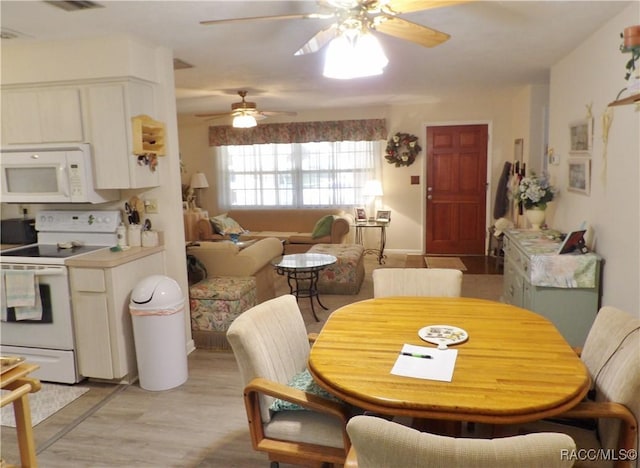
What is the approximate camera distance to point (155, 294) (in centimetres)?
301

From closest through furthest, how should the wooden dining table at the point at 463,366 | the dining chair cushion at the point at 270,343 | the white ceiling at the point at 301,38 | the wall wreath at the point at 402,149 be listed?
the wooden dining table at the point at 463,366 → the dining chair cushion at the point at 270,343 → the white ceiling at the point at 301,38 → the wall wreath at the point at 402,149

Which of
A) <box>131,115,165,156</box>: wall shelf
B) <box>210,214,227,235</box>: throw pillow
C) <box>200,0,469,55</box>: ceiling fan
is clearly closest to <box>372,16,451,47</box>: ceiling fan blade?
<box>200,0,469,55</box>: ceiling fan

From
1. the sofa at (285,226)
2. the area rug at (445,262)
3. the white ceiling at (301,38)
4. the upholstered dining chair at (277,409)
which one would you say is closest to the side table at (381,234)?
the sofa at (285,226)

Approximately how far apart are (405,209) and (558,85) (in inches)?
133

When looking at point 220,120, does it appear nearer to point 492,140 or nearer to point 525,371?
point 492,140

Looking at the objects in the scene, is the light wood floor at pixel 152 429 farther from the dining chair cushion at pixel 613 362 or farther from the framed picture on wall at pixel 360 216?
the framed picture on wall at pixel 360 216

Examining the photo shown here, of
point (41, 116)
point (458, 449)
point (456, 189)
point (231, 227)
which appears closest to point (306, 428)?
point (458, 449)

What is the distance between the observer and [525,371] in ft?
5.25

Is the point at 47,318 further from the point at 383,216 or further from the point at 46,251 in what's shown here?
the point at 383,216

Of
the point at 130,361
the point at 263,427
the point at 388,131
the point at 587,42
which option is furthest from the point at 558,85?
the point at 130,361

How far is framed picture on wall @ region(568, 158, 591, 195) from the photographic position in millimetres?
3432

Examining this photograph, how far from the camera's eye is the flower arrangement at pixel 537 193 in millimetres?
4156

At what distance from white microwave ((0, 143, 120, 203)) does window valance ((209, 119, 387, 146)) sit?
174 inches

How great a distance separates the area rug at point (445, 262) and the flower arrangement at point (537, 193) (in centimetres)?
215
